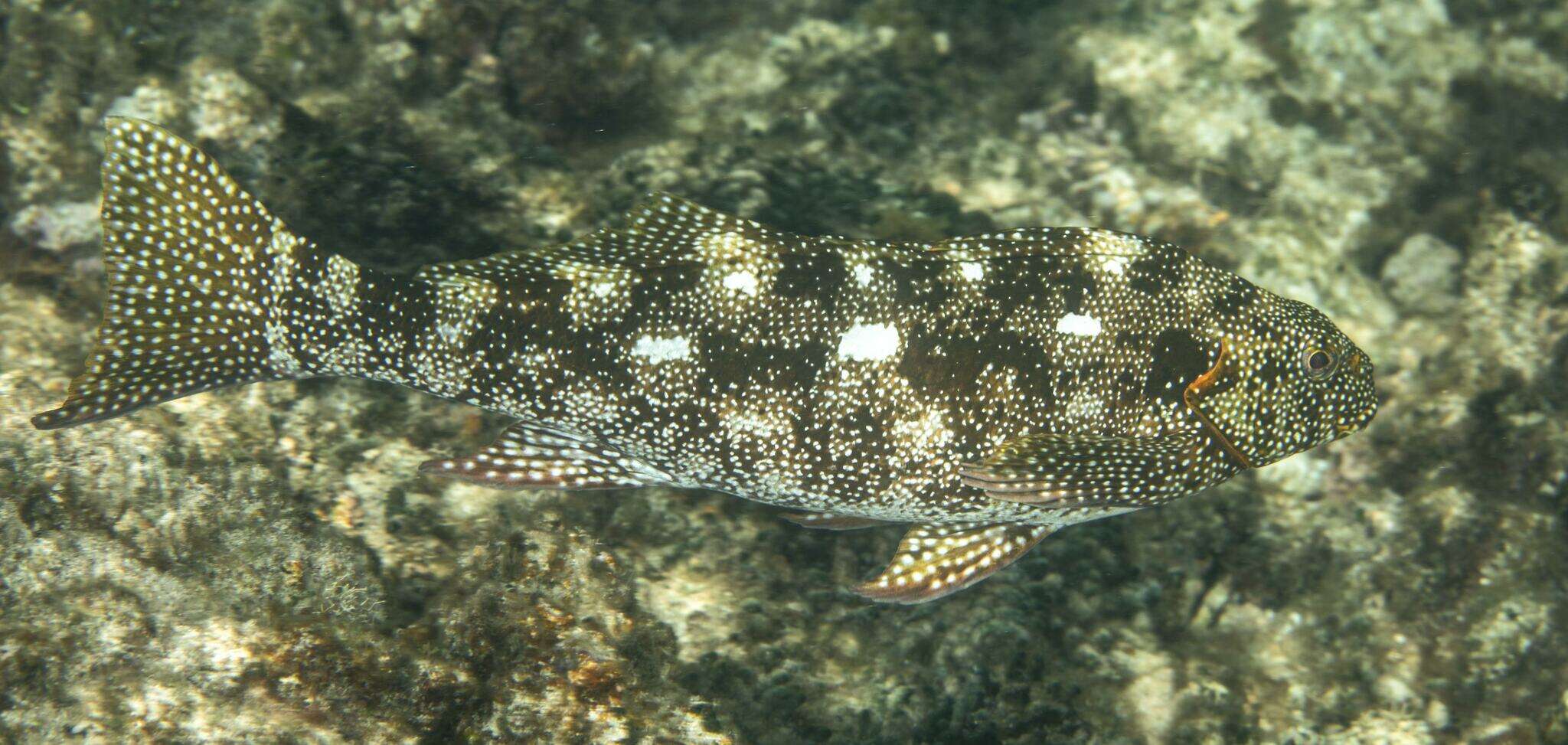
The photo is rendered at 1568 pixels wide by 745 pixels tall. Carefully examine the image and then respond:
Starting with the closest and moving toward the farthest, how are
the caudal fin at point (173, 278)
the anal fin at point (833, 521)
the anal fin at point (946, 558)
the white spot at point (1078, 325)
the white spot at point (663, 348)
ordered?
the caudal fin at point (173, 278) < the white spot at point (663, 348) < the white spot at point (1078, 325) < the anal fin at point (946, 558) < the anal fin at point (833, 521)

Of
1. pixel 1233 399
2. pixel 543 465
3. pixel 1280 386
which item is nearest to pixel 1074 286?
pixel 1233 399

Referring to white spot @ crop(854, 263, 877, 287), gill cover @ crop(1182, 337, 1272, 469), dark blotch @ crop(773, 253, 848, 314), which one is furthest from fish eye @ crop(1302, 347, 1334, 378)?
dark blotch @ crop(773, 253, 848, 314)

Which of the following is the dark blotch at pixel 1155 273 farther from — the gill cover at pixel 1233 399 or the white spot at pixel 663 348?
the white spot at pixel 663 348

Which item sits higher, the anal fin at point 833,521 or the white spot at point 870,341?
the white spot at point 870,341

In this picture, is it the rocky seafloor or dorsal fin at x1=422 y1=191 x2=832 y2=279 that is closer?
the rocky seafloor

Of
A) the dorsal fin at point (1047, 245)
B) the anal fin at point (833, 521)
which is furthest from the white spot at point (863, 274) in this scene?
the anal fin at point (833, 521)

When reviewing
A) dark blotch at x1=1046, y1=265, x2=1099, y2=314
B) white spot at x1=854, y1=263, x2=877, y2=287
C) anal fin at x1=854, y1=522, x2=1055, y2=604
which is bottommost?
anal fin at x1=854, y1=522, x2=1055, y2=604

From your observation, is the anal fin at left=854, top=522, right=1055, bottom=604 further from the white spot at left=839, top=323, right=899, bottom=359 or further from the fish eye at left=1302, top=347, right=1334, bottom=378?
the fish eye at left=1302, top=347, right=1334, bottom=378

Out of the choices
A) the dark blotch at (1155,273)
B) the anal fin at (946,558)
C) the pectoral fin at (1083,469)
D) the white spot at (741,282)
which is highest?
the dark blotch at (1155,273)
